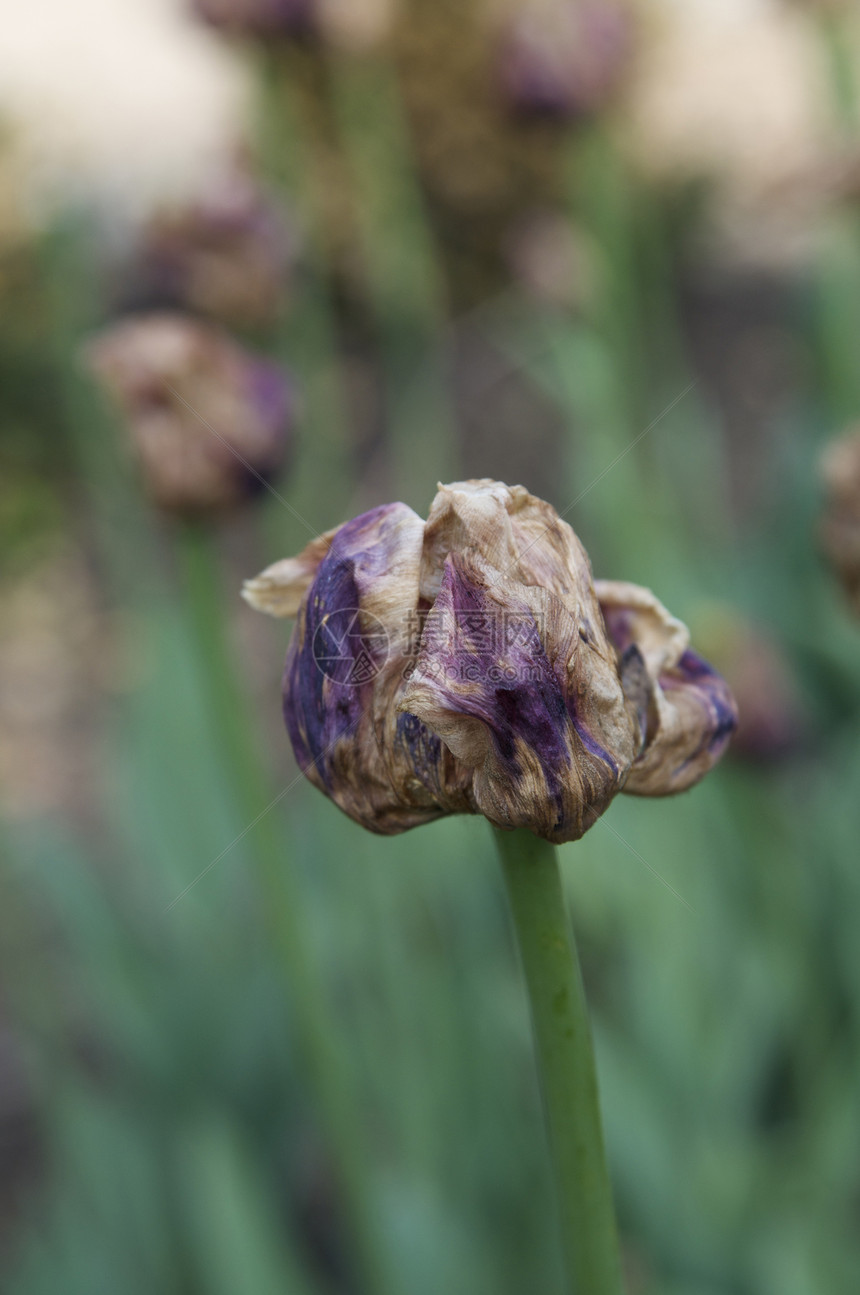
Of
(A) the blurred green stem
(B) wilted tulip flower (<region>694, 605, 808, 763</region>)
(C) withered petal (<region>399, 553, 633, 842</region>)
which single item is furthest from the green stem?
(B) wilted tulip flower (<region>694, 605, 808, 763</region>)

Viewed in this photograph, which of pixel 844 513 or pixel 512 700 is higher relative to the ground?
pixel 844 513

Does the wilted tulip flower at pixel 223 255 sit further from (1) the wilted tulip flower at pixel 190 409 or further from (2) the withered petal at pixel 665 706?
(2) the withered petal at pixel 665 706

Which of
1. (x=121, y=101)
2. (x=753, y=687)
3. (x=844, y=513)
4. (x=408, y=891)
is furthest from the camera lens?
(x=121, y=101)

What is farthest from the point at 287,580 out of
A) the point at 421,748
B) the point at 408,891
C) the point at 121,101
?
the point at 121,101

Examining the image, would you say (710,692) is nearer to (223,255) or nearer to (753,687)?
(753,687)

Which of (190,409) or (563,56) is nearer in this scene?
(190,409)

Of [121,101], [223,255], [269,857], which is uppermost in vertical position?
[121,101]
